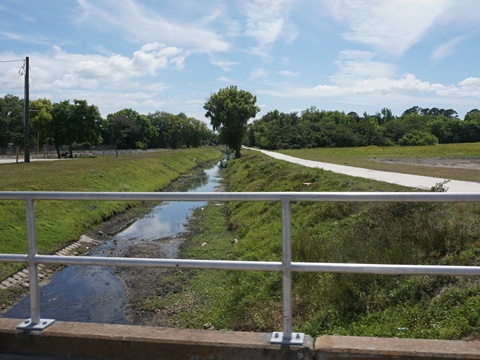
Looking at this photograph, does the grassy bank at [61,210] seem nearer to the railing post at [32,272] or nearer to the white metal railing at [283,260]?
the railing post at [32,272]

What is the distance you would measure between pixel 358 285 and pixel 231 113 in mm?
65716

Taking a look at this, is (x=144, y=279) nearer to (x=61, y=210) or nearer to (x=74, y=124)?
(x=61, y=210)

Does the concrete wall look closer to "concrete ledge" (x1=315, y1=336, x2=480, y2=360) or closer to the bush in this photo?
"concrete ledge" (x1=315, y1=336, x2=480, y2=360)

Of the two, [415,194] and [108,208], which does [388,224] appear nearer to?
[415,194]

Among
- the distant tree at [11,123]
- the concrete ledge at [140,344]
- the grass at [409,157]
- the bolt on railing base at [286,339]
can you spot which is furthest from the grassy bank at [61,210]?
the distant tree at [11,123]

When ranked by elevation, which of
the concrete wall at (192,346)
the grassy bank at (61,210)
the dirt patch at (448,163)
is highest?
the dirt patch at (448,163)

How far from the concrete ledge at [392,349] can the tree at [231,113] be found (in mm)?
67754

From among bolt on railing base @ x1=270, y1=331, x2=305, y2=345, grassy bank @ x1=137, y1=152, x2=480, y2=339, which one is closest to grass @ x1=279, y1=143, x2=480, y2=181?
grassy bank @ x1=137, y1=152, x2=480, y2=339

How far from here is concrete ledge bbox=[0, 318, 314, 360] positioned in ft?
10.8

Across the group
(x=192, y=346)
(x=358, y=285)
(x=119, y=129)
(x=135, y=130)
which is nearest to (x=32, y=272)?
(x=192, y=346)

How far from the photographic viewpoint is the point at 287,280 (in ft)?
10.8

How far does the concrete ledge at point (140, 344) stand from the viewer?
Result: 330 centimetres

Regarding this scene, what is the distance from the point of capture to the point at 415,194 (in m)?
3.20

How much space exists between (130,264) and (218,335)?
0.84 meters
